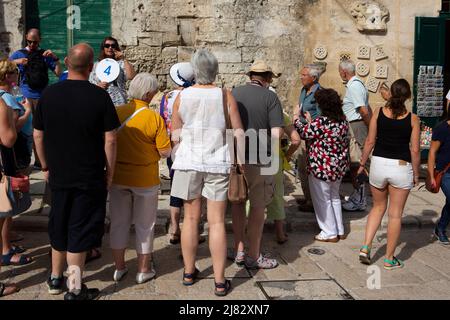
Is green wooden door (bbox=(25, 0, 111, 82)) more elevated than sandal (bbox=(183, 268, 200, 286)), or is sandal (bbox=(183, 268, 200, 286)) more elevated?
green wooden door (bbox=(25, 0, 111, 82))

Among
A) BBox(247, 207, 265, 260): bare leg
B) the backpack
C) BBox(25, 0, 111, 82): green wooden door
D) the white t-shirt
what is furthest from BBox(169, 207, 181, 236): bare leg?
BBox(25, 0, 111, 82): green wooden door

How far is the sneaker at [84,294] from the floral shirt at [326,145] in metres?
2.54

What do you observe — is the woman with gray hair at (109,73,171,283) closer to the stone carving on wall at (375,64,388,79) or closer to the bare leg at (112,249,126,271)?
the bare leg at (112,249,126,271)

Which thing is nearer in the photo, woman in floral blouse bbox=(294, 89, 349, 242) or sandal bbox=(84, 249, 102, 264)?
sandal bbox=(84, 249, 102, 264)

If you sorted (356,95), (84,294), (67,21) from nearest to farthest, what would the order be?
(84,294)
(356,95)
(67,21)

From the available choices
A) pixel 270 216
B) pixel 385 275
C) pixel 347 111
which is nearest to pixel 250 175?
pixel 270 216

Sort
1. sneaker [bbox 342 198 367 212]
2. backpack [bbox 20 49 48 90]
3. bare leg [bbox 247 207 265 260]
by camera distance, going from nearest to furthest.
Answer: bare leg [bbox 247 207 265 260]
sneaker [bbox 342 198 367 212]
backpack [bbox 20 49 48 90]

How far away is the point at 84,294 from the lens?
12.6ft

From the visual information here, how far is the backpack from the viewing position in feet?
23.0

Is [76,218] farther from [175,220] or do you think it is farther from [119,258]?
[175,220]

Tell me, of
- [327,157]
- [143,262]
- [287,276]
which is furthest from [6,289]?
[327,157]

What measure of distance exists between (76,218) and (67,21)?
5.71 meters

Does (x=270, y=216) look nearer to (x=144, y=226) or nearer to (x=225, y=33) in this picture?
(x=144, y=226)

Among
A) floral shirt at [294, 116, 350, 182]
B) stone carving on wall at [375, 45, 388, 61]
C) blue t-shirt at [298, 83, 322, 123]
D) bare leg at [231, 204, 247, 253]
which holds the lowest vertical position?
bare leg at [231, 204, 247, 253]
